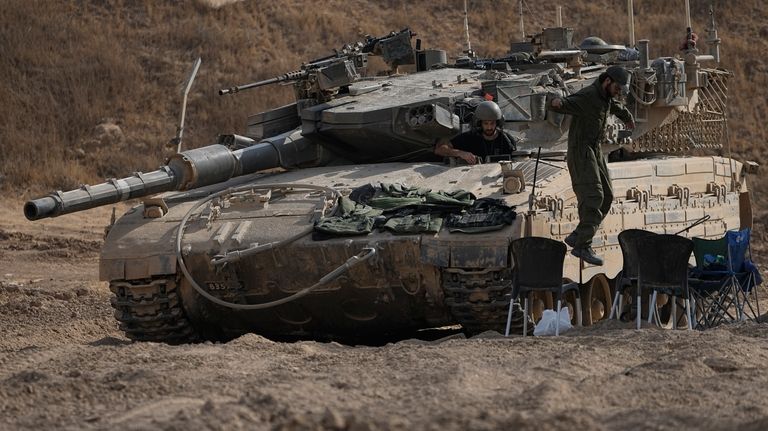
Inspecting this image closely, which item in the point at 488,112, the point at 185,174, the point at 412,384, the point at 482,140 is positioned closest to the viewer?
the point at 412,384

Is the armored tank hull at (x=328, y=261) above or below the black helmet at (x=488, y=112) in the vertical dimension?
below

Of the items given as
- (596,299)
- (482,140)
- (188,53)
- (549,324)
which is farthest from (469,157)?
(188,53)

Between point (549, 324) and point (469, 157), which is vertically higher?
point (469, 157)

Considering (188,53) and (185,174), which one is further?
(188,53)

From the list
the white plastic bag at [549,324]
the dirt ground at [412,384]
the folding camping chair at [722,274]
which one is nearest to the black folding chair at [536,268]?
the white plastic bag at [549,324]

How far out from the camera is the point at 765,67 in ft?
98.3

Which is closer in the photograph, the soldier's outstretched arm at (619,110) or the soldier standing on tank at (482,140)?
the soldier's outstretched arm at (619,110)

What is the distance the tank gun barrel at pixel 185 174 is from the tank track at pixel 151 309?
73cm

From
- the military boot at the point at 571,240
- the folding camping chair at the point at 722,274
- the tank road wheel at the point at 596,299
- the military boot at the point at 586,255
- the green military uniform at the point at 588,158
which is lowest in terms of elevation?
the tank road wheel at the point at 596,299

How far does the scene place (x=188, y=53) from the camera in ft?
95.8

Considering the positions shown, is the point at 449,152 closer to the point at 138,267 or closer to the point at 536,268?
the point at 536,268

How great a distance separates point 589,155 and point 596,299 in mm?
2221

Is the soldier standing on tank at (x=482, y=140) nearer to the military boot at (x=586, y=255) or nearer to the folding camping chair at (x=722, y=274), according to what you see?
the military boot at (x=586, y=255)

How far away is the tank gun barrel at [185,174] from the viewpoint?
39.6ft
